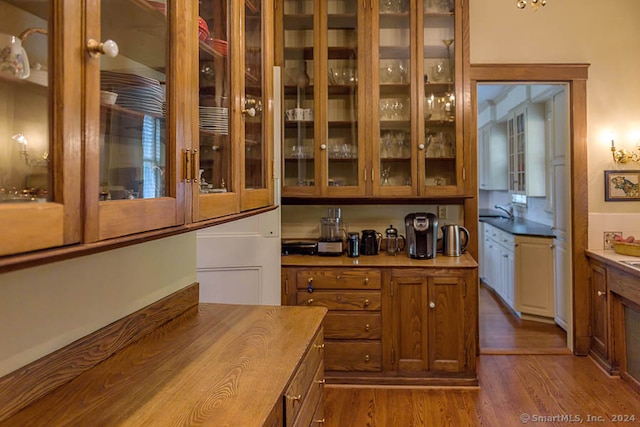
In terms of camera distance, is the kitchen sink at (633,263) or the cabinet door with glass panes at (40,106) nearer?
the cabinet door with glass panes at (40,106)

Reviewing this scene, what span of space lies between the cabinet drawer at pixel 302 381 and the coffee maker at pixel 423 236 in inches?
61.0

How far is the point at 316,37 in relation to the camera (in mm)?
3053

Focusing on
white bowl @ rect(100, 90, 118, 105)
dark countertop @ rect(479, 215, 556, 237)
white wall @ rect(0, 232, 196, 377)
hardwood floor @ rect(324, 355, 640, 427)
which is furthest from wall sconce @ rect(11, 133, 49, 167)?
dark countertop @ rect(479, 215, 556, 237)

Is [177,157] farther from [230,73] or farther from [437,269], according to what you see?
[437,269]

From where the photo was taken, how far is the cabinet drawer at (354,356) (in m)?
2.86

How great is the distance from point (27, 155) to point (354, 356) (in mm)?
2520

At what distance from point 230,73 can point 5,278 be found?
882 mm

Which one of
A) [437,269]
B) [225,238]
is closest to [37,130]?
[225,238]

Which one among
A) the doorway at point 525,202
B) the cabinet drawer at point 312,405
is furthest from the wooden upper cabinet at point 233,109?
the doorway at point 525,202

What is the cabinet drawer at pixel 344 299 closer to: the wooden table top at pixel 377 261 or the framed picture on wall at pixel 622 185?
the wooden table top at pixel 377 261

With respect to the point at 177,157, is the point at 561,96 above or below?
above

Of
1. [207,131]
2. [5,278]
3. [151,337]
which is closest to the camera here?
[5,278]

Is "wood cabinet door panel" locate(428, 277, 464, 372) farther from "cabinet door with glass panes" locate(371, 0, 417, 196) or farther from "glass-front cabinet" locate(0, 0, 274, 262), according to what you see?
"glass-front cabinet" locate(0, 0, 274, 262)

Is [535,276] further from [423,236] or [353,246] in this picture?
[353,246]
